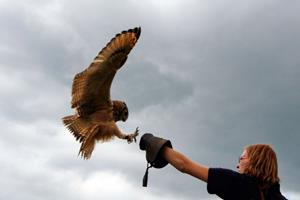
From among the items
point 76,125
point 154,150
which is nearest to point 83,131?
point 76,125

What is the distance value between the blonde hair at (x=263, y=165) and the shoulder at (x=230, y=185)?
0.23 feet

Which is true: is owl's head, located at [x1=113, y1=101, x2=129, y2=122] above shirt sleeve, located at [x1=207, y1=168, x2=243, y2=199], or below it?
above

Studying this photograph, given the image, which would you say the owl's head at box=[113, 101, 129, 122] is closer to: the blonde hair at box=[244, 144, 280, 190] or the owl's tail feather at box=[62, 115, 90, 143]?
the owl's tail feather at box=[62, 115, 90, 143]

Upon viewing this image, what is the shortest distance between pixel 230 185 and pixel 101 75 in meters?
5.02

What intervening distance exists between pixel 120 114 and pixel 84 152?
1289mm

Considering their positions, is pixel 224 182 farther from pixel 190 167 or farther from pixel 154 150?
pixel 154 150

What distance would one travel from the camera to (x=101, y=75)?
325 inches

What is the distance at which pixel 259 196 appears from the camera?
11.5 feet

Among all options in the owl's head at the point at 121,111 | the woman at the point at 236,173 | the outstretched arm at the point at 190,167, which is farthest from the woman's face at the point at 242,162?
the owl's head at the point at 121,111

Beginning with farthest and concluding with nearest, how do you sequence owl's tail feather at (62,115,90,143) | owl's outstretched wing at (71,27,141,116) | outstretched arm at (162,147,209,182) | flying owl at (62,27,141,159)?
1. owl's outstretched wing at (71,27,141,116)
2. flying owl at (62,27,141,159)
3. owl's tail feather at (62,115,90,143)
4. outstretched arm at (162,147,209,182)

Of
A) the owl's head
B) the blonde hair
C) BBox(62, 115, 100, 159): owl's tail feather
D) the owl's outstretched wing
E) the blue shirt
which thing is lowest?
the blue shirt

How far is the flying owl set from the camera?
7.80 m

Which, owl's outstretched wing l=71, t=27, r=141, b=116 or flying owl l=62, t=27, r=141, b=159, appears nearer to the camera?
flying owl l=62, t=27, r=141, b=159

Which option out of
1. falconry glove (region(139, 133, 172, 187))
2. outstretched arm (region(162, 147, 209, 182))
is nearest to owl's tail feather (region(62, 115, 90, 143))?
falconry glove (region(139, 133, 172, 187))
